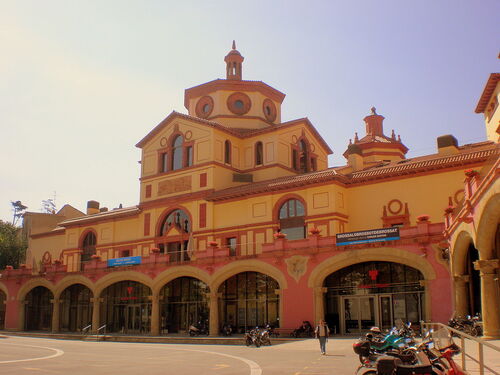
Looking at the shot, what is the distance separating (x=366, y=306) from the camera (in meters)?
30.2

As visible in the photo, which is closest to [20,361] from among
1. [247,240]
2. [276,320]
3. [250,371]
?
[250,371]

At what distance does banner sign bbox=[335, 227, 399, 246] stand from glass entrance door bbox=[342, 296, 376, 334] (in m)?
3.57

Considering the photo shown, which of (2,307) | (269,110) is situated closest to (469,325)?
(269,110)

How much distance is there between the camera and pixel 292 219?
36344mm

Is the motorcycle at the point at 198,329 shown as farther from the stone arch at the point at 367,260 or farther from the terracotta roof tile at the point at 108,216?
the terracotta roof tile at the point at 108,216

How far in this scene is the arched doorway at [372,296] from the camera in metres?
29.0

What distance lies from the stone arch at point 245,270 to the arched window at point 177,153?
41.3 feet

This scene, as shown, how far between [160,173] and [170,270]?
1029 cm

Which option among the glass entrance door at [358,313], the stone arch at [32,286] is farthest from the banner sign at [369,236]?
the stone arch at [32,286]

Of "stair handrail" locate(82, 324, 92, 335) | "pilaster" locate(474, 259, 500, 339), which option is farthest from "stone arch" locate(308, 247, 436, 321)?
"stair handrail" locate(82, 324, 92, 335)

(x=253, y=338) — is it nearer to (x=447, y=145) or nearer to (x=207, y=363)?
(x=207, y=363)

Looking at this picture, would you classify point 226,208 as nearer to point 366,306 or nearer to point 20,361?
point 366,306

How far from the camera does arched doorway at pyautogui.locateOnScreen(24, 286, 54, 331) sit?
47125 mm

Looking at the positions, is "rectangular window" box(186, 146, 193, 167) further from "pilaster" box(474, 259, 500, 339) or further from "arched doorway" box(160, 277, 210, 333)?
"pilaster" box(474, 259, 500, 339)
